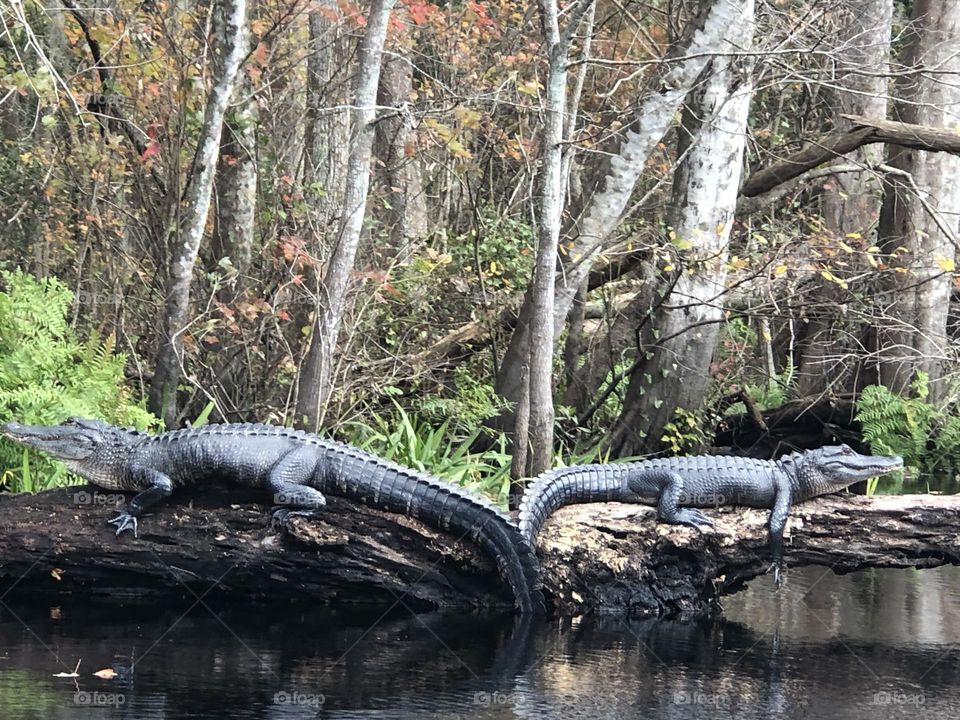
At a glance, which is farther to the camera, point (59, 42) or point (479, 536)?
point (59, 42)

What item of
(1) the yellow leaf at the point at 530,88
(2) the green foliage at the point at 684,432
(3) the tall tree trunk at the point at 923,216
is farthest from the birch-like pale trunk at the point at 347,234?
(3) the tall tree trunk at the point at 923,216

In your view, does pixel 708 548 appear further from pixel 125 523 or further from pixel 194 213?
pixel 194 213

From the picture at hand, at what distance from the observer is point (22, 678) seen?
225 inches

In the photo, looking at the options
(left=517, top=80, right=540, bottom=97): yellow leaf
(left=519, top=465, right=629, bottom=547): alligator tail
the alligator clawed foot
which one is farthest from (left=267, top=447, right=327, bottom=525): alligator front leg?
(left=517, top=80, right=540, bottom=97): yellow leaf

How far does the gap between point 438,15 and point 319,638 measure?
945cm

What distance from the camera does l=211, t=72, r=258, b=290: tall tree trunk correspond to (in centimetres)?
1055

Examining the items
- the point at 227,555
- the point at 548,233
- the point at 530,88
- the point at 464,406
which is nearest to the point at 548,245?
the point at 548,233

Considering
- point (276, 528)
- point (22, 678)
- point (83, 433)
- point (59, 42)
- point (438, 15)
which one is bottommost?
point (22, 678)

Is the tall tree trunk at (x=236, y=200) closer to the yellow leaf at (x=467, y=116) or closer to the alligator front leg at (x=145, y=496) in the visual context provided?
the yellow leaf at (x=467, y=116)

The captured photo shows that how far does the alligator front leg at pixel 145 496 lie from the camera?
287 inches

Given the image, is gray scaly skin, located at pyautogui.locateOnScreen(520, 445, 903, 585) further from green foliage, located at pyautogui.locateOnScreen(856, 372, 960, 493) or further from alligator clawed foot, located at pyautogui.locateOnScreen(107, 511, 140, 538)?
green foliage, located at pyautogui.locateOnScreen(856, 372, 960, 493)

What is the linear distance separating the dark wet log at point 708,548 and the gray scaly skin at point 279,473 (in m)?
0.33

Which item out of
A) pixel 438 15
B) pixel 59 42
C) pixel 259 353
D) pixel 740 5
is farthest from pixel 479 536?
pixel 438 15

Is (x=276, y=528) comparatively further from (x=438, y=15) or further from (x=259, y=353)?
(x=438, y=15)
